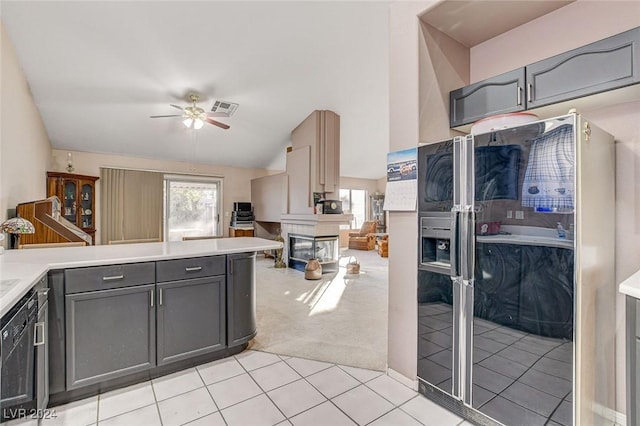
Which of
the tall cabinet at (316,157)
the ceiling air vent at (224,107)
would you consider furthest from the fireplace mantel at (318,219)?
the ceiling air vent at (224,107)

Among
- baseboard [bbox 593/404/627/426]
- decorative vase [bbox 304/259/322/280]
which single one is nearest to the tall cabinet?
decorative vase [bbox 304/259/322/280]

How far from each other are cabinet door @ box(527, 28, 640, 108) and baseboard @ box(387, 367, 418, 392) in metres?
1.98

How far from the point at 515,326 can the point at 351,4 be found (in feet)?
10.8

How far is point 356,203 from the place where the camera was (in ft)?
33.3

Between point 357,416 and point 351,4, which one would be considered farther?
point 351,4

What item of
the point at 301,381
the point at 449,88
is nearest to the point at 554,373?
the point at 301,381

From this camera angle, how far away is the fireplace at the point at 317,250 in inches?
230

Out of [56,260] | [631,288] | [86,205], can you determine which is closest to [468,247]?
[631,288]

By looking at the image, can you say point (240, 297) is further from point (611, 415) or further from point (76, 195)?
point (76, 195)

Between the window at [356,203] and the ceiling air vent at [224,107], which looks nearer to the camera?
the ceiling air vent at [224,107]

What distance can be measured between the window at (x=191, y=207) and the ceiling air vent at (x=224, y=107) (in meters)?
2.56

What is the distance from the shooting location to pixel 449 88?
224 cm

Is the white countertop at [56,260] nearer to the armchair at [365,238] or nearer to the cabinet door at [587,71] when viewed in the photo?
the cabinet door at [587,71]

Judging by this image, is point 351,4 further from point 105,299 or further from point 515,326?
point 105,299
